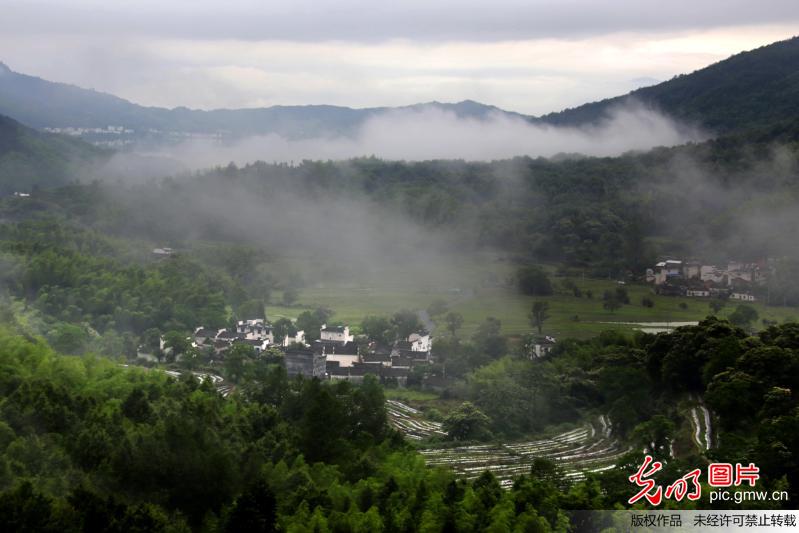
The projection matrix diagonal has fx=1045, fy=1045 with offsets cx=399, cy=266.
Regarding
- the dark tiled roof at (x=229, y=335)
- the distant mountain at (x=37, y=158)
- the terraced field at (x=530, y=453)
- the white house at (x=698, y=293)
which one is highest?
the distant mountain at (x=37, y=158)

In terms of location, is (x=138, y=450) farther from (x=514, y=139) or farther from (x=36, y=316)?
(x=514, y=139)

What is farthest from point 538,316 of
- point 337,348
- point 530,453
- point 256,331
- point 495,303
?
point 530,453

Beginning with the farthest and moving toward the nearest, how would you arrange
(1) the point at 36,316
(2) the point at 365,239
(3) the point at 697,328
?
(2) the point at 365,239 < (1) the point at 36,316 < (3) the point at 697,328

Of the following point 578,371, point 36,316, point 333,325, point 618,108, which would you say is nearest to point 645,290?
point 333,325

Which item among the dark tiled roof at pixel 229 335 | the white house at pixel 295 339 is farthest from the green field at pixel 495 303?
the dark tiled roof at pixel 229 335

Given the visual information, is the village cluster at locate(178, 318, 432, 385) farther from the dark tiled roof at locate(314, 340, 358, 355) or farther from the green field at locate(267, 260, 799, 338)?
the green field at locate(267, 260, 799, 338)

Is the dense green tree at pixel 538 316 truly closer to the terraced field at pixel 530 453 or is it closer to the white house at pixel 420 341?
the white house at pixel 420 341

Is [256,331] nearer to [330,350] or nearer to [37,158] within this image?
[330,350]
